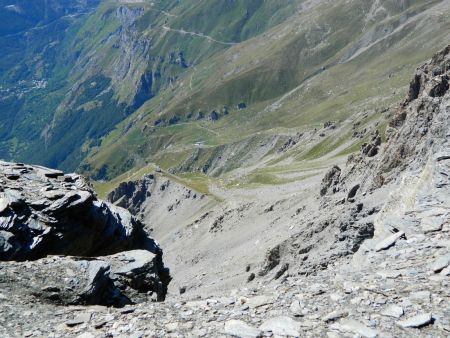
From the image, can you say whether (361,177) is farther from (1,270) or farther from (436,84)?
(1,270)

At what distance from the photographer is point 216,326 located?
57.9 ft

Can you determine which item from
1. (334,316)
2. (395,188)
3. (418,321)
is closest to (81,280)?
(334,316)

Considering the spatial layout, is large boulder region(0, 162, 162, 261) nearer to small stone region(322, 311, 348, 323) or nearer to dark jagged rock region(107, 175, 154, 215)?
small stone region(322, 311, 348, 323)

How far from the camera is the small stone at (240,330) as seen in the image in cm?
1661

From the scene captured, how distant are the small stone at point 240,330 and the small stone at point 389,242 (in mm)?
9148

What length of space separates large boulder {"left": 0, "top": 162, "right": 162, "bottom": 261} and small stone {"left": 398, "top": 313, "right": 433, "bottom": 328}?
24285 mm

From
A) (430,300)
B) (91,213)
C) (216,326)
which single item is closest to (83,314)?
(216,326)

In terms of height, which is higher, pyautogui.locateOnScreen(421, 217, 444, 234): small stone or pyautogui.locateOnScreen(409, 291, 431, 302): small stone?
pyautogui.locateOnScreen(409, 291, 431, 302): small stone

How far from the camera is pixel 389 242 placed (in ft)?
76.3

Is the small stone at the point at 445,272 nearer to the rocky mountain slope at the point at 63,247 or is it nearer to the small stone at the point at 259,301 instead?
the small stone at the point at 259,301

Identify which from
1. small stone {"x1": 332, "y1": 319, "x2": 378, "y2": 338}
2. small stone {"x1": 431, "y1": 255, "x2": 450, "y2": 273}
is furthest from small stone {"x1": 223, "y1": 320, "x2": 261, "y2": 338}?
small stone {"x1": 431, "y1": 255, "x2": 450, "y2": 273}

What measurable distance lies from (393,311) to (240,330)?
→ 5277 millimetres

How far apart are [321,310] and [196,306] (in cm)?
519

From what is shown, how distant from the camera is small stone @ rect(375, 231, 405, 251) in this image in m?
23.2
